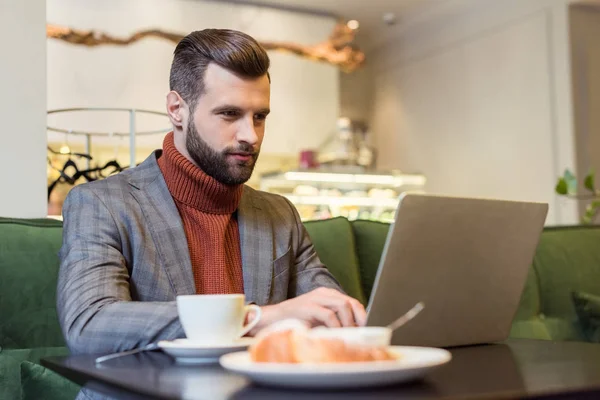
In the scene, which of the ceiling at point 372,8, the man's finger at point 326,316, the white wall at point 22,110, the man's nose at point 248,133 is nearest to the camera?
the man's finger at point 326,316

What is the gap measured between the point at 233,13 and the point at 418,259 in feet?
15.8

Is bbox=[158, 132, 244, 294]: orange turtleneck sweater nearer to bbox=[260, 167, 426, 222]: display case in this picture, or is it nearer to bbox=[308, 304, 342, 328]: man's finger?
bbox=[308, 304, 342, 328]: man's finger

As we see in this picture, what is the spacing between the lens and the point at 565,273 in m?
2.38

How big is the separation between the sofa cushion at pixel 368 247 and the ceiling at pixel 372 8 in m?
3.85

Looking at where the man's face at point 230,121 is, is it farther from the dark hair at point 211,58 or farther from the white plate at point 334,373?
the white plate at point 334,373

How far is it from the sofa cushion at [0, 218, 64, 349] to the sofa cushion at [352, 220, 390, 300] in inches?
31.3

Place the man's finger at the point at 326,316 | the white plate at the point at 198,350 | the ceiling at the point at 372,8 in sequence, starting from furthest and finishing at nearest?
the ceiling at the point at 372,8
the man's finger at the point at 326,316
the white plate at the point at 198,350

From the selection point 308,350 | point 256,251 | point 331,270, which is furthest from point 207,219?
point 308,350

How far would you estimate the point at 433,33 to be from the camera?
6090mm

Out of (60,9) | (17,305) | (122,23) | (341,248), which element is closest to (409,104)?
(122,23)

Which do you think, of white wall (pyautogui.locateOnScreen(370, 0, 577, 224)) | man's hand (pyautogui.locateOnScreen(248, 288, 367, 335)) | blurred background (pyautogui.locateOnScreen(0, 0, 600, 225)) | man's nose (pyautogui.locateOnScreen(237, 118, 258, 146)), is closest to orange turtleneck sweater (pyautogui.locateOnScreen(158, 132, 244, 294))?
→ man's nose (pyautogui.locateOnScreen(237, 118, 258, 146))

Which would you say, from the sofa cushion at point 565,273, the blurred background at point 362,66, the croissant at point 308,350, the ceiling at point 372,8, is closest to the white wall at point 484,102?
the blurred background at point 362,66

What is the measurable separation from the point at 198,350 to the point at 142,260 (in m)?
0.51

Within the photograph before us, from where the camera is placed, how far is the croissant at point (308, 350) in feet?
2.45
